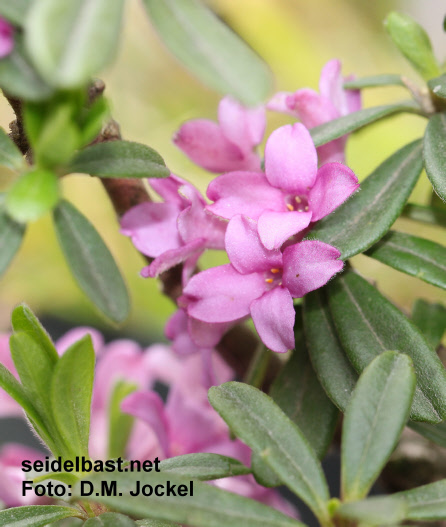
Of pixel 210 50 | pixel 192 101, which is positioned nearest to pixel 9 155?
pixel 210 50

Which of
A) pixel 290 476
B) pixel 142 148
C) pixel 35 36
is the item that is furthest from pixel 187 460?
pixel 35 36

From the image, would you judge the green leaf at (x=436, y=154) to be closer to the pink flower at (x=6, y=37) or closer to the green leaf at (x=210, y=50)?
the green leaf at (x=210, y=50)

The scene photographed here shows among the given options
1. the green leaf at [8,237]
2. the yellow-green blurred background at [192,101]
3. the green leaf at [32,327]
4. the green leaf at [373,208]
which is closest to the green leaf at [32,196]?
the green leaf at [8,237]

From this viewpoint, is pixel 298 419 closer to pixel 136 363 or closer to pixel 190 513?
pixel 190 513

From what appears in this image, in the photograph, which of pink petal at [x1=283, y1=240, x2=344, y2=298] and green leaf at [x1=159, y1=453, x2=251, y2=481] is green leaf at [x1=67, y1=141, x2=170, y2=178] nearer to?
pink petal at [x1=283, y1=240, x2=344, y2=298]

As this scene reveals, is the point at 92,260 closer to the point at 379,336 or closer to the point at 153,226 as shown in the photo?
the point at 153,226
